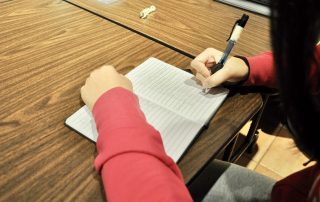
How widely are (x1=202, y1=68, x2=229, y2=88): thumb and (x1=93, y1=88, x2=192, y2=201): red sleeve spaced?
0.70ft

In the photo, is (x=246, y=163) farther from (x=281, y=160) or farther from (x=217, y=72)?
(x=217, y=72)

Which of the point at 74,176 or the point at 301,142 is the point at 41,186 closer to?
the point at 74,176

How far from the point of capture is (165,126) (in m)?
0.64

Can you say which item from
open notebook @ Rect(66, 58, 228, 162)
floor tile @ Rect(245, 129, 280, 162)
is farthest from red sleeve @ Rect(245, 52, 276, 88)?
floor tile @ Rect(245, 129, 280, 162)

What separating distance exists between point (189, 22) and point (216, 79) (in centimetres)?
38

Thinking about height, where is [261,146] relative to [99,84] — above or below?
below

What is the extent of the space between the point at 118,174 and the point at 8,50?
516 millimetres

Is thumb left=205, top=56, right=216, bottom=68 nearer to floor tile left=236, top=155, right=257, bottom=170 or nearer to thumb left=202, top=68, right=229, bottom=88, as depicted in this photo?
thumb left=202, top=68, right=229, bottom=88

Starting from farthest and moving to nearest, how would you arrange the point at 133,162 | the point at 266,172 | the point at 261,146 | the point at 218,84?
1. the point at 261,146
2. the point at 266,172
3. the point at 218,84
4. the point at 133,162

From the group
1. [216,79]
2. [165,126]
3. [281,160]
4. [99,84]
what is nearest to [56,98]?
[99,84]

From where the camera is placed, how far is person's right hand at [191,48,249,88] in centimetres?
73

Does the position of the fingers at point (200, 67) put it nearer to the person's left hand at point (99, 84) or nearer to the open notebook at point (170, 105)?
the open notebook at point (170, 105)

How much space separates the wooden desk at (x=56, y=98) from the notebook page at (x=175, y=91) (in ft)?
0.11

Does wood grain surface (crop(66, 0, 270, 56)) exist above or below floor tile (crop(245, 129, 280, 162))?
above
